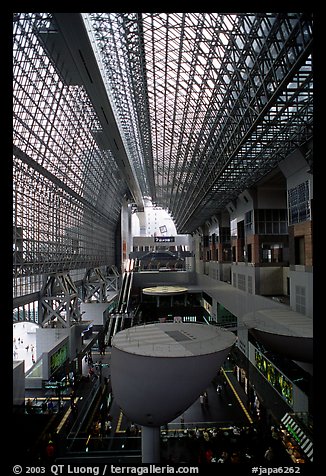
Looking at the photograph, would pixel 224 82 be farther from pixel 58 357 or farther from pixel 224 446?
pixel 58 357

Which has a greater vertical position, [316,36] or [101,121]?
[101,121]

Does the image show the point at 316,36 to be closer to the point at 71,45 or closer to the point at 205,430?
the point at 71,45

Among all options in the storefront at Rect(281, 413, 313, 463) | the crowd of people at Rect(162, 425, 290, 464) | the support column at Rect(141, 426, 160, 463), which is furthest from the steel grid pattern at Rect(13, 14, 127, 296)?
the storefront at Rect(281, 413, 313, 463)

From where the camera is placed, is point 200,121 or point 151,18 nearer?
point 151,18

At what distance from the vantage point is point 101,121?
29438mm

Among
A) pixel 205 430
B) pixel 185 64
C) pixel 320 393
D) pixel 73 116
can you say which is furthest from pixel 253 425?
pixel 73 116

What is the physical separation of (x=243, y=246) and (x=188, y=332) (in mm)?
18874

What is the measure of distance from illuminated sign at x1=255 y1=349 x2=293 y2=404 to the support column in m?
8.65

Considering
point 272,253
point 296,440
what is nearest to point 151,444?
point 296,440

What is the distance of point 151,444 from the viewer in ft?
50.2

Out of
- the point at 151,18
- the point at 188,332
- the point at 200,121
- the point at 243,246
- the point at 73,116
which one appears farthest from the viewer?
the point at 243,246

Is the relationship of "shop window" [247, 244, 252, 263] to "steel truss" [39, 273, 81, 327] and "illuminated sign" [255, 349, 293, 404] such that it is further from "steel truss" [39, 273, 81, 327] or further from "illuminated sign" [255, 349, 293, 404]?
"steel truss" [39, 273, 81, 327]

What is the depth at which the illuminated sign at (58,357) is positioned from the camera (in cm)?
2563

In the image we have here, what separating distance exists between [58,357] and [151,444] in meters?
13.9
